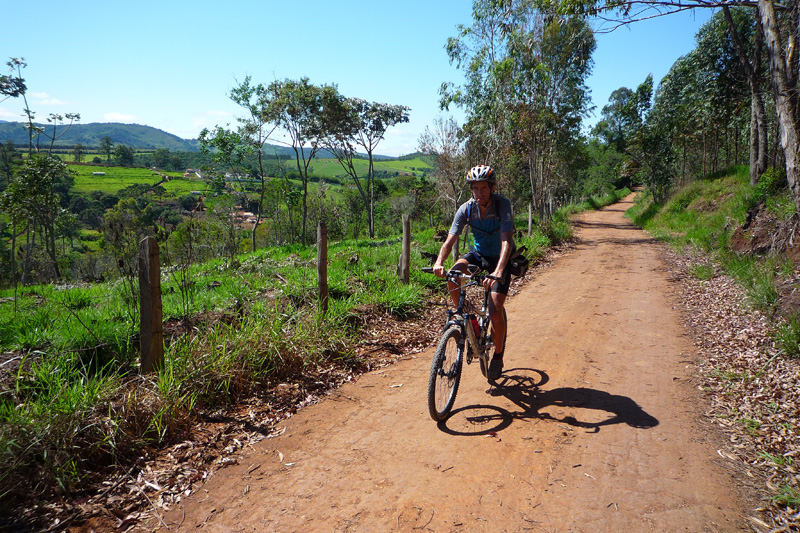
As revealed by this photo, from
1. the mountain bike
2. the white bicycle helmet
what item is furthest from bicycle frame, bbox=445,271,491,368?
the white bicycle helmet

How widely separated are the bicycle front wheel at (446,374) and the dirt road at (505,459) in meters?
0.16

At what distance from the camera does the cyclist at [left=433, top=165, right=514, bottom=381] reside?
4.05m

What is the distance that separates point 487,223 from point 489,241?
0.62 feet

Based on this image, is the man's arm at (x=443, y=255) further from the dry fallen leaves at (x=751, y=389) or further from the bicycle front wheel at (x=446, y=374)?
the dry fallen leaves at (x=751, y=389)

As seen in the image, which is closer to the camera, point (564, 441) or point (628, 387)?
point (564, 441)

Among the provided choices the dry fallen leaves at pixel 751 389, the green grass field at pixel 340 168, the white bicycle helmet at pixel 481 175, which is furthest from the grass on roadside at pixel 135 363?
the green grass field at pixel 340 168

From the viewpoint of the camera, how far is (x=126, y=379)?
413cm

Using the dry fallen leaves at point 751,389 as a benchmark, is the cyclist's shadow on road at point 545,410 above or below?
below

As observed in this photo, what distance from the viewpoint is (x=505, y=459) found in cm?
329

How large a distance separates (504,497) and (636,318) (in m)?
5.26

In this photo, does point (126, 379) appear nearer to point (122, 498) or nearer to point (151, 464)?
point (151, 464)

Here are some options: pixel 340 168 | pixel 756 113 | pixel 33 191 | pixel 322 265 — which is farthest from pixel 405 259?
pixel 340 168

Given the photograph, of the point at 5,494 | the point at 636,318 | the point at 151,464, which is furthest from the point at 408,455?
the point at 636,318

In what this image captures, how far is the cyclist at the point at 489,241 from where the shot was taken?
4047mm
